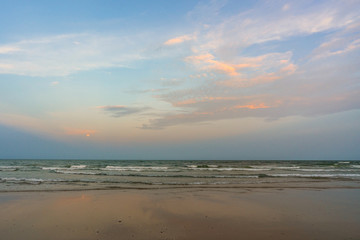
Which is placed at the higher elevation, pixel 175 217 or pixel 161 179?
pixel 175 217

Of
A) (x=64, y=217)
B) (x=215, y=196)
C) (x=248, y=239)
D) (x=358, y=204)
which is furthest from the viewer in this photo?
(x=215, y=196)

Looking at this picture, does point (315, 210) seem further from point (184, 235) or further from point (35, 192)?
point (35, 192)

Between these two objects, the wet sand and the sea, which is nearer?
the wet sand

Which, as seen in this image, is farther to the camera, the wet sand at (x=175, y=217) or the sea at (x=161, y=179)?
the sea at (x=161, y=179)

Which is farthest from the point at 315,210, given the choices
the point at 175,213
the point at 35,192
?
the point at 35,192

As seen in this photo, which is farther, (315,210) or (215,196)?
(215,196)

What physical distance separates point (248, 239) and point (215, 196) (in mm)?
6083

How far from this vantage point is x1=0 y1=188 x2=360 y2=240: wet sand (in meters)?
6.45

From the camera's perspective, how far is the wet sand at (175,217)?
21.1ft

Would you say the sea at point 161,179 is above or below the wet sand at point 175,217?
below

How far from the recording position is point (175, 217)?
8.15m

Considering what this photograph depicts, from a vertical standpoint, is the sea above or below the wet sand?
below

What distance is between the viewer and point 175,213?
28.5 ft

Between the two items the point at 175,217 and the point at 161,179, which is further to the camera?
the point at 161,179
